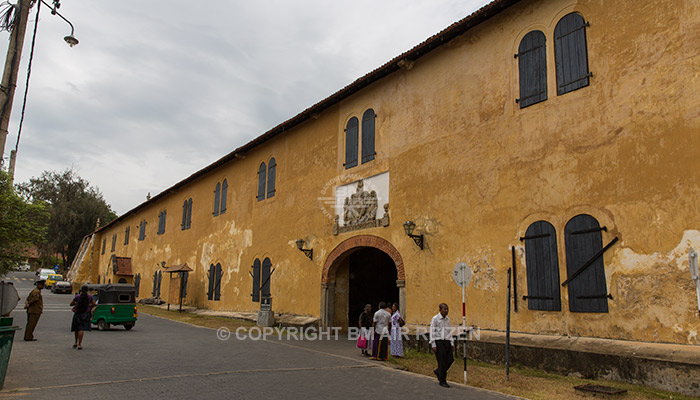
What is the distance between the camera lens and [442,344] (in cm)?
902

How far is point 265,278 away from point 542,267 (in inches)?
525

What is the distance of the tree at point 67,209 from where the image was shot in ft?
203

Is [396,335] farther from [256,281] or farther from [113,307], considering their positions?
[256,281]

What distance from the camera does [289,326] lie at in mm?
18109

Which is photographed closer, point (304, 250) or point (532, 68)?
point (532, 68)

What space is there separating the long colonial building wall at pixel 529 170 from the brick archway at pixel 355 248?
3.0 inches

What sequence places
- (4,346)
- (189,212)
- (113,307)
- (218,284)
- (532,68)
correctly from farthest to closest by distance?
(189,212)
(218,284)
(113,307)
(532,68)
(4,346)

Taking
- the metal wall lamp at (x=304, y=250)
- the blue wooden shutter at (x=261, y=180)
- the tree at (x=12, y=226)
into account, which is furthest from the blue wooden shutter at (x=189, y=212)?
the metal wall lamp at (x=304, y=250)

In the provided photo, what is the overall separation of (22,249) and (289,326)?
9529 mm

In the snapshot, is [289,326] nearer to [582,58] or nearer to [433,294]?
[433,294]

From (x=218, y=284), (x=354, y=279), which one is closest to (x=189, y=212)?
(x=218, y=284)

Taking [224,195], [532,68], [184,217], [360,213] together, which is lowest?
[360,213]

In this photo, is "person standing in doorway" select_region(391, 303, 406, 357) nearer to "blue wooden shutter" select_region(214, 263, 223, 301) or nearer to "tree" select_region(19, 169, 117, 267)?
"blue wooden shutter" select_region(214, 263, 223, 301)

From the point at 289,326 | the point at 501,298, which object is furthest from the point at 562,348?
the point at 289,326
